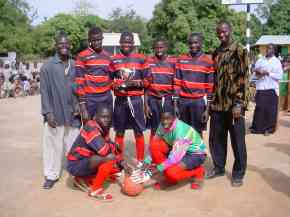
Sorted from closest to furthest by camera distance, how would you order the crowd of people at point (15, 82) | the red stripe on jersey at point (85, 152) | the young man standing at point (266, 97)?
the red stripe on jersey at point (85, 152), the young man standing at point (266, 97), the crowd of people at point (15, 82)

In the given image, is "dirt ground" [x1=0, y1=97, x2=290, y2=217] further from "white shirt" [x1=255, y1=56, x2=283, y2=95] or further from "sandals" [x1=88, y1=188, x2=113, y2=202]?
"white shirt" [x1=255, y1=56, x2=283, y2=95]

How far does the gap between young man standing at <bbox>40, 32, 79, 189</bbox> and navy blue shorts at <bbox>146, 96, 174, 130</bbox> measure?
3.69 feet

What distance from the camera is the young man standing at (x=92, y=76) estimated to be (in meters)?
5.07

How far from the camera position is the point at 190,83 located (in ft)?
17.0

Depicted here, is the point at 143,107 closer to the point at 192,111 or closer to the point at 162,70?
the point at 162,70

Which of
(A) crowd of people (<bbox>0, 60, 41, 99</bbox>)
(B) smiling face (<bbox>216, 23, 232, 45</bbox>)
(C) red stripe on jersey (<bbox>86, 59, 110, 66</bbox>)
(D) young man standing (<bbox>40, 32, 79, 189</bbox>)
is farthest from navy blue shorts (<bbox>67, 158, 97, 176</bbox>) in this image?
(A) crowd of people (<bbox>0, 60, 41, 99</bbox>)

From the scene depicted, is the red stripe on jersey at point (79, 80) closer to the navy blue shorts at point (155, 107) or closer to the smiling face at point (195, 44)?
the navy blue shorts at point (155, 107)

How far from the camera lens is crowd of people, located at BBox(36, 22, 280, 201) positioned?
15.6ft

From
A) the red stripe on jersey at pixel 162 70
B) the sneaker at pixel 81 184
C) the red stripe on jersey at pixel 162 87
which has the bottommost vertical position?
the sneaker at pixel 81 184

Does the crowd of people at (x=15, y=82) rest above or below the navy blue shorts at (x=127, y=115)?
below

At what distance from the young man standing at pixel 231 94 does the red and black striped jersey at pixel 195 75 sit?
0.09 meters

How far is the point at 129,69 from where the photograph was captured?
17.3 feet

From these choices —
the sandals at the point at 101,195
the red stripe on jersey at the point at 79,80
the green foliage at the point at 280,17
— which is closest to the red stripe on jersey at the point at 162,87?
the red stripe on jersey at the point at 79,80

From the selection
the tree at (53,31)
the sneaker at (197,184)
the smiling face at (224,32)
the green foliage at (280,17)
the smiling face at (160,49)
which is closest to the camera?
the smiling face at (224,32)
